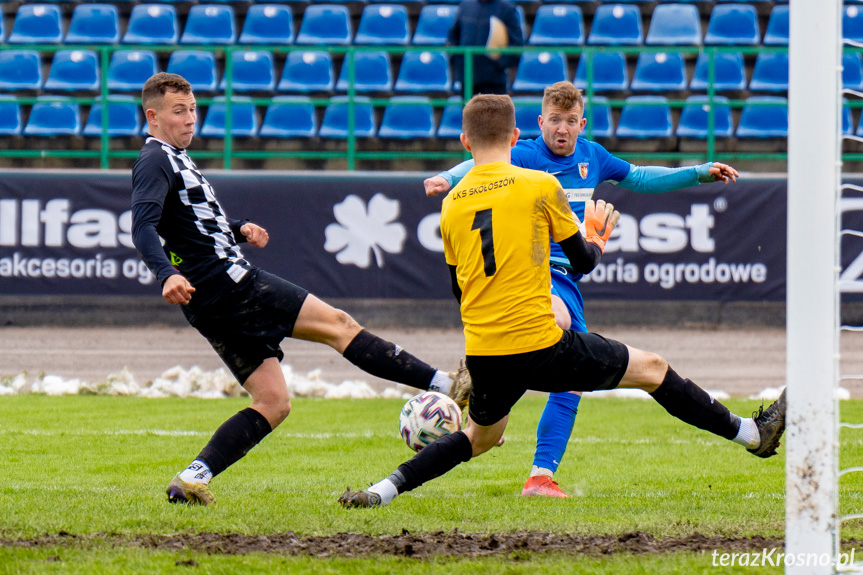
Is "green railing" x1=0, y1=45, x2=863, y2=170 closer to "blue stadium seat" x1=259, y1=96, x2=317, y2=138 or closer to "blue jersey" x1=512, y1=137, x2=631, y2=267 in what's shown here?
"blue stadium seat" x1=259, y1=96, x2=317, y2=138

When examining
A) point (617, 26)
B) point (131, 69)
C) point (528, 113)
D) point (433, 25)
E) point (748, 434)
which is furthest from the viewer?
point (433, 25)

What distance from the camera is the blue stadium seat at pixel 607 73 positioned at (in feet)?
47.8

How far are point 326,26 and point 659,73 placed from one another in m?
4.96

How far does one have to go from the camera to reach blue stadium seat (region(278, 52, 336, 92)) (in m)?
14.7

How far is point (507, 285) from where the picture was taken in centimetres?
415

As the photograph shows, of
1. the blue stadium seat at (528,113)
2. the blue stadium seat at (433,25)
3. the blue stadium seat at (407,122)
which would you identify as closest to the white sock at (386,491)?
the blue stadium seat at (528,113)

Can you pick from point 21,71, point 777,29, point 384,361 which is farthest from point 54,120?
point 384,361

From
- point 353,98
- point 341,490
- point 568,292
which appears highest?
point 353,98

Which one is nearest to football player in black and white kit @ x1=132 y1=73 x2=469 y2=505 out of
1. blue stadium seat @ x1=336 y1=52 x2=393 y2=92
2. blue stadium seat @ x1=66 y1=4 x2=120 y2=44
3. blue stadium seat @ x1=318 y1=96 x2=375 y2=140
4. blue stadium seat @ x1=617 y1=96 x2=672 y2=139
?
blue stadium seat @ x1=318 y1=96 x2=375 y2=140

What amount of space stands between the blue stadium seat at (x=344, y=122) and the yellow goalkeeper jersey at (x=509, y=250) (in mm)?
10156

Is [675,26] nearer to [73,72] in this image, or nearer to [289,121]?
[289,121]

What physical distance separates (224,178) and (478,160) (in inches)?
340

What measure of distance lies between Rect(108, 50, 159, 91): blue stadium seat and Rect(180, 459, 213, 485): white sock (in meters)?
10.9

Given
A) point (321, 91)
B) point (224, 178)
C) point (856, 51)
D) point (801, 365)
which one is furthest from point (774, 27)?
point (801, 365)
